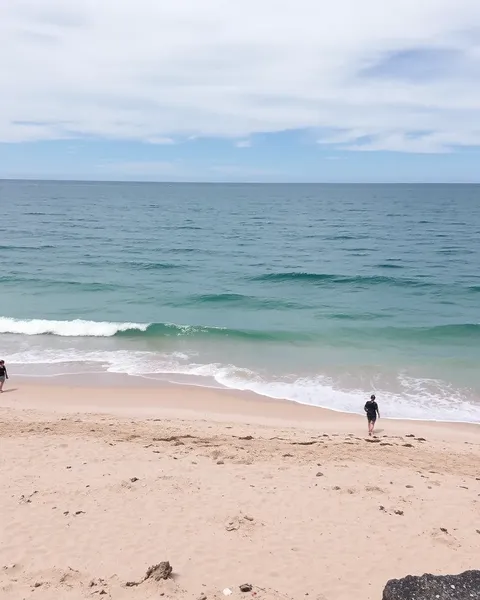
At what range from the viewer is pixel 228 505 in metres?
9.32

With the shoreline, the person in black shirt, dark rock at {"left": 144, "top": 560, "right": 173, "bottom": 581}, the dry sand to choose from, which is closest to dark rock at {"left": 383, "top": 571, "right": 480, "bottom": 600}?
the dry sand

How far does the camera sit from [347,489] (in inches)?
392

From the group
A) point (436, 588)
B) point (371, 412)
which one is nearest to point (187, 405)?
point (371, 412)

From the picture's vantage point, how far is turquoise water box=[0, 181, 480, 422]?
18078mm

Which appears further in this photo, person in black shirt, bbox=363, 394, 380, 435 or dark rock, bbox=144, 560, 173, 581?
person in black shirt, bbox=363, 394, 380, 435

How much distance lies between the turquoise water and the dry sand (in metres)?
3.72

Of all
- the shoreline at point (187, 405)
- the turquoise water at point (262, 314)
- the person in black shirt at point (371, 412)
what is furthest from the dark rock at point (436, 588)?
the turquoise water at point (262, 314)

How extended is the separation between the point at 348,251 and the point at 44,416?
1426 inches

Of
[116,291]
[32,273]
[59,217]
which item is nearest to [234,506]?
[116,291]

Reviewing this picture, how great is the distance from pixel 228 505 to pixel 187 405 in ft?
21.3

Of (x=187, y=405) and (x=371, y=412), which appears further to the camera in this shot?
(x=187, y=405)

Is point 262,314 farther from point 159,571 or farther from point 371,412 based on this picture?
point 159,571

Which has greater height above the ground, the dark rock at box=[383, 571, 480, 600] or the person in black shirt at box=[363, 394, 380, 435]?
the dark rock at box=[383, 571, 480, 600]

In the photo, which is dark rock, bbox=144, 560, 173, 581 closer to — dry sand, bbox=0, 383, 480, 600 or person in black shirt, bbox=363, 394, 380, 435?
dry sand, bbox=0, 383, 480, 600
